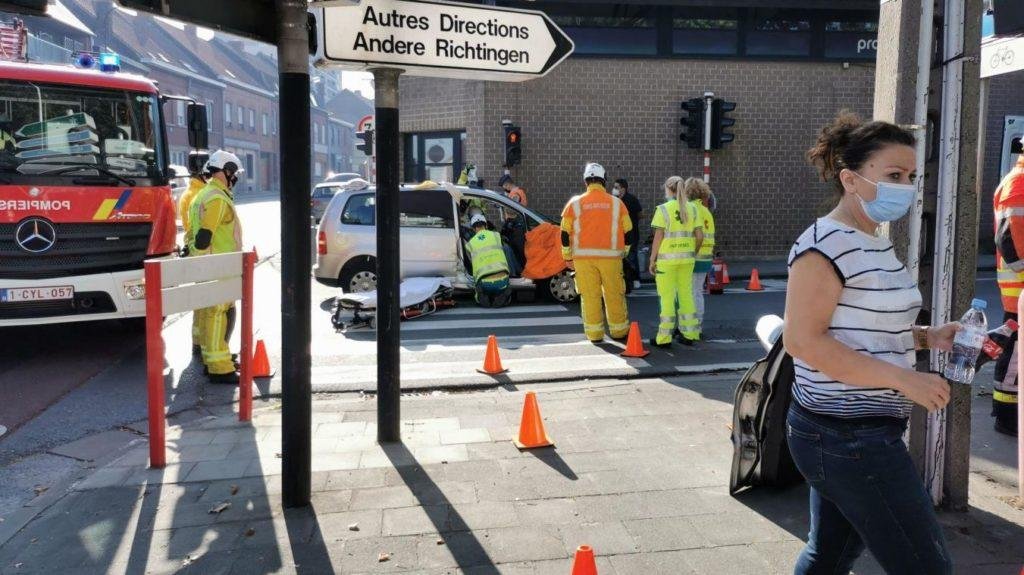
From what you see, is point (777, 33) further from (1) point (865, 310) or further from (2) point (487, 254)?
(1) point (865, 310)

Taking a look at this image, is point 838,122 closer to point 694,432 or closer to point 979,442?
point 694,432

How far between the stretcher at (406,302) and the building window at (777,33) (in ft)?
31.6

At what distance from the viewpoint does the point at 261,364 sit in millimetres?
7332

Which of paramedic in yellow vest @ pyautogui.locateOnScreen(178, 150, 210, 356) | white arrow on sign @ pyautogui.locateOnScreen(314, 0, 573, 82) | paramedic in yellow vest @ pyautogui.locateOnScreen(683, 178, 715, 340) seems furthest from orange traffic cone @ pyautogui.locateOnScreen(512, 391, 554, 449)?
paramedic in yellow vest @ pyautogui.locateOnScreen(178, 150, 210, 356)

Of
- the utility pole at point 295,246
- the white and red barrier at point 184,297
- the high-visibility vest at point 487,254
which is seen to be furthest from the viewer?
the high-visibility vest at point 487,254

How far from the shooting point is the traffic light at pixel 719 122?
15.5m

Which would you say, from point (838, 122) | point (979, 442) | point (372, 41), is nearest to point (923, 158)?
point (838, 122)

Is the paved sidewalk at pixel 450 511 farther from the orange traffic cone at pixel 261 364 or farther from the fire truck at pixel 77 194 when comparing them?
the fire truck at pixel 77 194

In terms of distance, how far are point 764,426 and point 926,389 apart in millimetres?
1989

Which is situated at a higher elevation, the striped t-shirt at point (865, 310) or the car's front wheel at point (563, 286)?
the striped t-shirt at point (865, 310)

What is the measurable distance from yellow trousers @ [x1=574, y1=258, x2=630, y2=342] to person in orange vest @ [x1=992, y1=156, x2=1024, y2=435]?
3.79m

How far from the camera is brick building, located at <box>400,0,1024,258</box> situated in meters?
16.5

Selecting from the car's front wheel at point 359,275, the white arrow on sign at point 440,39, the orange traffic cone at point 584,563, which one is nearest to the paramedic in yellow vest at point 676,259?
the white arrow on sign at point 440,39

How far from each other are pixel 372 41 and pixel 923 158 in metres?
2.90
